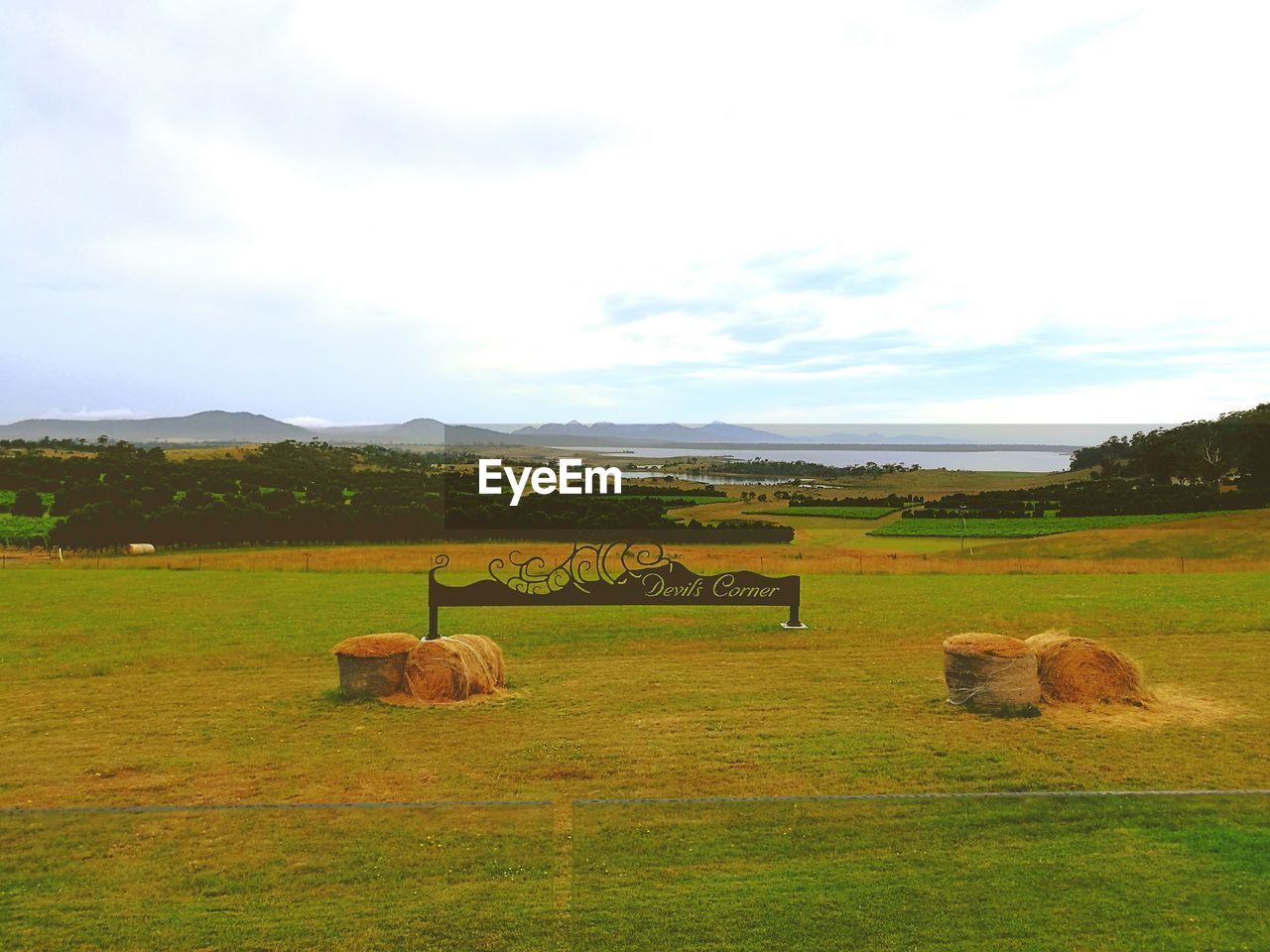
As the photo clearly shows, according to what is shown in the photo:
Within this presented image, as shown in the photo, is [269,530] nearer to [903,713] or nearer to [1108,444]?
[903,713]

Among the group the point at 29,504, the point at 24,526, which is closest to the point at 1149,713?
the point at 24,526

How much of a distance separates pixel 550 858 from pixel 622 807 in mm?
1257

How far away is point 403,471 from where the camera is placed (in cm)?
9525

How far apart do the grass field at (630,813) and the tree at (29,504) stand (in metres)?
76.8

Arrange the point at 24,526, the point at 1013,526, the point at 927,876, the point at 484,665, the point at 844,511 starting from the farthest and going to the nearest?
the point at 844,511 < the point at 24,526 < the point at 1013,526 < the point at 484,665 < the point at 927,876

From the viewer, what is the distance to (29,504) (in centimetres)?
8225

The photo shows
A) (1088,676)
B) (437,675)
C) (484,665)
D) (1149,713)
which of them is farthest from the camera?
(484,665)

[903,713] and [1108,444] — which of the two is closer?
[903,713]

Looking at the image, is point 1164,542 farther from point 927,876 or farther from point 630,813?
point 630,813

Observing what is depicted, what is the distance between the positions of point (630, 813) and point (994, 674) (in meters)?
7.82

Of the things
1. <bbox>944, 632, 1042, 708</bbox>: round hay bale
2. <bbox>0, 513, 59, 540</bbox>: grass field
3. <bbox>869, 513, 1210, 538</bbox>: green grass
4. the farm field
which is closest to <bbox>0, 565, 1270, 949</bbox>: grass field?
<bbox>944, 632, 1042, 708</bbox>: round hay bale

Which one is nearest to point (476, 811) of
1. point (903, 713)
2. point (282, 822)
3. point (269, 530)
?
point (282, 822)

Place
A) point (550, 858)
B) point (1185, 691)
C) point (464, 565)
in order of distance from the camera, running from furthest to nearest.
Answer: point (464, 565) < point (1185, 691) < point (550, 858)

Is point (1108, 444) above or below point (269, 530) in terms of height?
above
